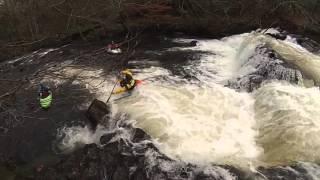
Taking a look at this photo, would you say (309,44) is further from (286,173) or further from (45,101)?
(45,101)

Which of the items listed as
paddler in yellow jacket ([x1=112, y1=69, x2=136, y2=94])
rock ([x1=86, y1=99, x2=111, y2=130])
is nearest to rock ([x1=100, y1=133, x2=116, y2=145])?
rock ([x1=86, y1=99, x2=111, y2=130])

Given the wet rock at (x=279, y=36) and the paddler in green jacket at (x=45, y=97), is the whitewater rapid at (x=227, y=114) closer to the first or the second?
the wet rock at (x=279, y=36)

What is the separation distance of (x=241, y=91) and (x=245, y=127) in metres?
1.61

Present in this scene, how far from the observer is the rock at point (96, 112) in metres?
9.91

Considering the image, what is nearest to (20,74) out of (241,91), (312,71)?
(241,91)

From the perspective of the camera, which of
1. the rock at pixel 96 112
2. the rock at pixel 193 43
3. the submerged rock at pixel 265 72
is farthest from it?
the rock at pixel 193 43

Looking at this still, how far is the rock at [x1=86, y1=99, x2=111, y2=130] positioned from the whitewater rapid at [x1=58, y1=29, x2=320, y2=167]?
0.29 m

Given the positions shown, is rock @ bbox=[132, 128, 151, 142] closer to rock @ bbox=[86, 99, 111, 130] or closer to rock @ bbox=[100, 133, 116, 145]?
rock @ bbox=[100, 133, 116, 145]

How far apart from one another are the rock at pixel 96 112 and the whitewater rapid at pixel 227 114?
0.94 feet

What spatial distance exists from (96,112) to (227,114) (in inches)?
121

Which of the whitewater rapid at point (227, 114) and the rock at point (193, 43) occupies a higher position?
the rock at point (193, 43)

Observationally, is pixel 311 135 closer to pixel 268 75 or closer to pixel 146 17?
pixel 268 75

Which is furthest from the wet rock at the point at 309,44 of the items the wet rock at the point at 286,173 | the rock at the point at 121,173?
the rock at the point at 121,173

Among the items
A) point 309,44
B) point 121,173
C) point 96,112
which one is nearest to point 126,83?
point 96,112
